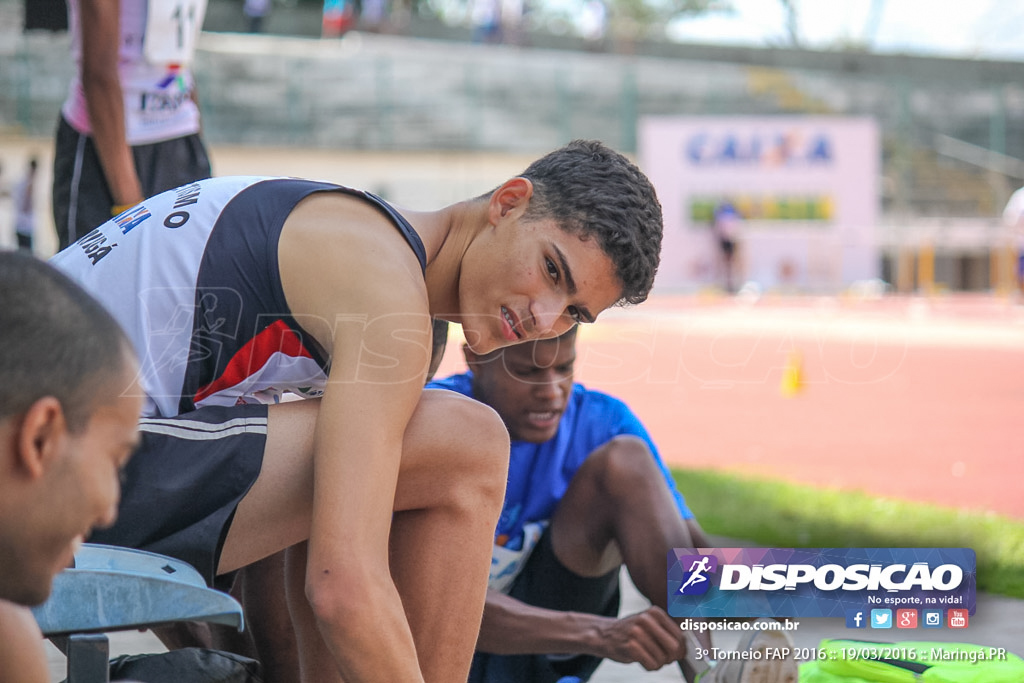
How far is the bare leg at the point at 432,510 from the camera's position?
77.5 inches

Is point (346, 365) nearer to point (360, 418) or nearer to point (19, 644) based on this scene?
point (360, 418)

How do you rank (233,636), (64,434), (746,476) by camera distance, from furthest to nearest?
(746,476)
(233,636)
(64,434)

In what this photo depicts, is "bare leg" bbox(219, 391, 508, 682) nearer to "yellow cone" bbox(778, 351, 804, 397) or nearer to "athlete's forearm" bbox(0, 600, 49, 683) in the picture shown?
"athlete's forearm" bbox(0, 600, 49, 683)

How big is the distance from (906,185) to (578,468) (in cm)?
2664

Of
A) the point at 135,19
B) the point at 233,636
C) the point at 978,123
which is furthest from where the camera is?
the point at 978,123

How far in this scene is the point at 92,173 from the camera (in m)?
3.40

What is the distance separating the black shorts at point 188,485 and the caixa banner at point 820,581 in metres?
1.05

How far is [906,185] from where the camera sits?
90.1ft

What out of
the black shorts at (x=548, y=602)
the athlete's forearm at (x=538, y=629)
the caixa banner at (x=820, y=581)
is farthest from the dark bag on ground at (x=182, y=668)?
the caixa banner at (x=820, y=581)

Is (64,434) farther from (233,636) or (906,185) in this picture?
(906,185)

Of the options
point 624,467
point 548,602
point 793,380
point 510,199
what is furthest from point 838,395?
point 510,199

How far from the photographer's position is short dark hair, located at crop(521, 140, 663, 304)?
2.13m

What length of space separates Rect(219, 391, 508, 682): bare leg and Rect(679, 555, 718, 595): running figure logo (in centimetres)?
68

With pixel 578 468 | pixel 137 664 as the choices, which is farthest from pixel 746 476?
pixel 137 664
